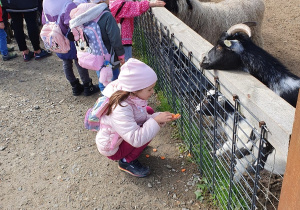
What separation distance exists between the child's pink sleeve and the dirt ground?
1.21 meters

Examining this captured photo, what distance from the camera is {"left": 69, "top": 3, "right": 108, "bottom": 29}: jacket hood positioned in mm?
3504

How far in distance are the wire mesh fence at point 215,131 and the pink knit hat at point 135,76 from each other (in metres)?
0.41

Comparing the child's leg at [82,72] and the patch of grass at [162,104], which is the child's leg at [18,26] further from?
the patch of grass at [162,104]

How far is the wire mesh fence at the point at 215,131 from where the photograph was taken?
6.81 ft

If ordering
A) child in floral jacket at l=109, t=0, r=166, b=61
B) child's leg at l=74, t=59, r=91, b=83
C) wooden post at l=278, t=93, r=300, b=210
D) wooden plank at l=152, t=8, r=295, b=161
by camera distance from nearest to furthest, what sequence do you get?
wooden post at l=278, t=93, r=300, b=210
wooden plank at l=152, t=8, r=295, b=161
child in floral jacket at l=109, t=0, r=166, b=61
child's leg at l=74, t=59, r=91, b=83

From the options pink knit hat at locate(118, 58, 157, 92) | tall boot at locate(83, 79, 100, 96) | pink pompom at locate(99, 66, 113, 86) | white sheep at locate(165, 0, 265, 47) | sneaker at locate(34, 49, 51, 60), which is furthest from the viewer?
sneaker at locate(34, 49, 51, 60)

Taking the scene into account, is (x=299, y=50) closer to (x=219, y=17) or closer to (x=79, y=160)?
(x=219, y=17)

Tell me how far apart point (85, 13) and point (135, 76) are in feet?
4.36

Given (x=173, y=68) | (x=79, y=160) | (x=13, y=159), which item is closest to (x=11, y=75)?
(x=13, y=159)

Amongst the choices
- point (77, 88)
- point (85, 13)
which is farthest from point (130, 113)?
point (77, 88)

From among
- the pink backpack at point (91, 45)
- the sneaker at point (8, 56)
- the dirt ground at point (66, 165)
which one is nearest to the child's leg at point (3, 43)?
the sneaker at point (8, 56)

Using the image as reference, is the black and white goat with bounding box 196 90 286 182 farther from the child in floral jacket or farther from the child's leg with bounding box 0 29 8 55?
the child's leg with bounding box 0 29 8 55

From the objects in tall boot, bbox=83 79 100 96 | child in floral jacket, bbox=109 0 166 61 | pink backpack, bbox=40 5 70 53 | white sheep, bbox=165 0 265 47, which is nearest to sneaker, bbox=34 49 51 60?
tall boot, bbox=83 79 100 96

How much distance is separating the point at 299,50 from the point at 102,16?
4.35m
